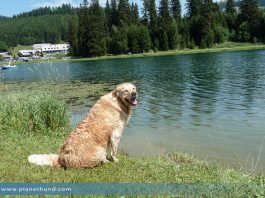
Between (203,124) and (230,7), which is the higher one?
(230,7)

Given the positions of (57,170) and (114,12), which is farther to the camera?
(114,12)

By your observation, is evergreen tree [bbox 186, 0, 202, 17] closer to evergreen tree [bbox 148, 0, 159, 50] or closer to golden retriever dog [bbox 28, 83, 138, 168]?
evergreen tree [bbox 148, 0, 159, 50]

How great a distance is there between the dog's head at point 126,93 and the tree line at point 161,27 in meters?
97.2

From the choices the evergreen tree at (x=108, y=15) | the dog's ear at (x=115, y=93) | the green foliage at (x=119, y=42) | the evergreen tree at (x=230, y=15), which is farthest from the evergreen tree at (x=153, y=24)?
the dog's ear at (x=115, y=93)

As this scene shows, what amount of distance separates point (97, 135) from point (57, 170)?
3.54 feet

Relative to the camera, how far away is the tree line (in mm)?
106250

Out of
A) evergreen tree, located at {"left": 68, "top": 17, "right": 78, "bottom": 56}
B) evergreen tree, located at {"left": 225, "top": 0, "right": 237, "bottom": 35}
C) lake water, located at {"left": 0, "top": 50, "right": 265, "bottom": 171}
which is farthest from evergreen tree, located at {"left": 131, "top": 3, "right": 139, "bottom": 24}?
lake water, located at {"left": 0, "top": 50, "right": 265, "bottom": 171}

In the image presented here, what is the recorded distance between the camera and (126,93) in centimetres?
894

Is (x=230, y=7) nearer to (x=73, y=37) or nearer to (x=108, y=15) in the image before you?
(x=108, y=15)

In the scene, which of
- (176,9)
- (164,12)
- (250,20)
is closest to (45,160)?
(164,12)

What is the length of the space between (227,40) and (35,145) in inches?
4046

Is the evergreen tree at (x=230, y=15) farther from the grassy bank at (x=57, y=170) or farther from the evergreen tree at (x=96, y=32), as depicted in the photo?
the grassy bank at (x=57, y=170)

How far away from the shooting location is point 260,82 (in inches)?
1268

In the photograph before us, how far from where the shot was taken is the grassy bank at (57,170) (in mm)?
7641
